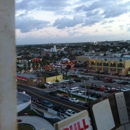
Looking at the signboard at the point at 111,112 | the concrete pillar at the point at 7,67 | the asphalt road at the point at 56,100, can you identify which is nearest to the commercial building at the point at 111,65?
the asphalt road at the point at 56,100

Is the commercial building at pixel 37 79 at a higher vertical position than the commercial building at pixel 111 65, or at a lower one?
lower

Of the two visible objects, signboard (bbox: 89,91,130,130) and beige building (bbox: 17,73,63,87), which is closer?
signboard (bbox: 89,91,130,130)

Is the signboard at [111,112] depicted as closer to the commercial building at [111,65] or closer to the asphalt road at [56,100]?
the asphalt road at [56,100]

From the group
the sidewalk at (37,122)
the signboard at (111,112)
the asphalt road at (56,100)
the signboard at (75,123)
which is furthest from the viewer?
the asphalt road at (56,100)

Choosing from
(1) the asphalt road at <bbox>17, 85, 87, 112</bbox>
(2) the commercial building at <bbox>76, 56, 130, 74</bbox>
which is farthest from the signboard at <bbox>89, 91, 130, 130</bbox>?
(2) the commercial building at <bbox>76, 56, 130, 74</bbox>

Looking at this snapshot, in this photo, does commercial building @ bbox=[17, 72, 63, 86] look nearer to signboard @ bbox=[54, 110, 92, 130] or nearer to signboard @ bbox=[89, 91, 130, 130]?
signboard @ bbox=[89, 91, 130, 130]

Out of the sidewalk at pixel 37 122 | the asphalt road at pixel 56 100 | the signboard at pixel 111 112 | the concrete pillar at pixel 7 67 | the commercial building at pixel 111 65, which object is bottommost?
the asphalt road at pixel 56 100

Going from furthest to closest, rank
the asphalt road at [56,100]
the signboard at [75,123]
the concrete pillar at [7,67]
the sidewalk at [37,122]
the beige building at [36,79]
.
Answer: the beige building at [36,79] → the asphalt road at [56,100] → the sidewalk at [37,122] → the signboard at [75,123] → the concrete pillar at [7,67]
